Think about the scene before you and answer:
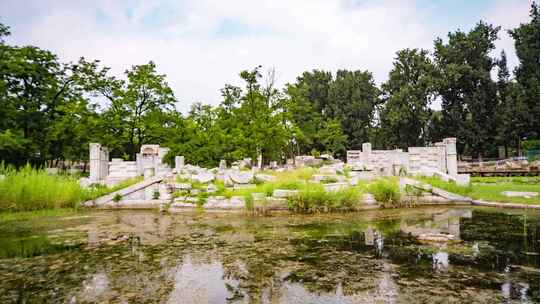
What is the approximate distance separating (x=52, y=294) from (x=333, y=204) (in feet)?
24.7

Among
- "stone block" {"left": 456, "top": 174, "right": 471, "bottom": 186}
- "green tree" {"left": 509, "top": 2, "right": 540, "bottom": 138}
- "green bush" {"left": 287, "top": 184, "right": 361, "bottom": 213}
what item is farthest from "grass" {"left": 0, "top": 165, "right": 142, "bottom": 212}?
"green tree" {"left": 509, "top": 2, "right": 540, "bottom": 138}

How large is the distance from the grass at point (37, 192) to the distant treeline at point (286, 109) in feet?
19.4

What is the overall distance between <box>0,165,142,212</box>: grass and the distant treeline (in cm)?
592

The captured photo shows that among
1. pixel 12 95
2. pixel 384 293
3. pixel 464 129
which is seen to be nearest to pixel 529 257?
pixel 384 293

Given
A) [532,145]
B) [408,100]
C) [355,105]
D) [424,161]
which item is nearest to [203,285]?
[424,161]

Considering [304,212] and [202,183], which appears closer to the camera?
[304,212]

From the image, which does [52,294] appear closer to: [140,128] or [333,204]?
[333,204]

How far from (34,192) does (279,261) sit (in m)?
9.67

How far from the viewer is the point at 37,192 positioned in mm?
11219

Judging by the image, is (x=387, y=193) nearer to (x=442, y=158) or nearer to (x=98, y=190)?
(x=442, y=158)

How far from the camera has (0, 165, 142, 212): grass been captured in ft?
35.9

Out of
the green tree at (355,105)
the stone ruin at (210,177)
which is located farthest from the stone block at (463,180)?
the green tree at (355,105)

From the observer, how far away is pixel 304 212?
33.3 feet

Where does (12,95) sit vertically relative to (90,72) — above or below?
below
